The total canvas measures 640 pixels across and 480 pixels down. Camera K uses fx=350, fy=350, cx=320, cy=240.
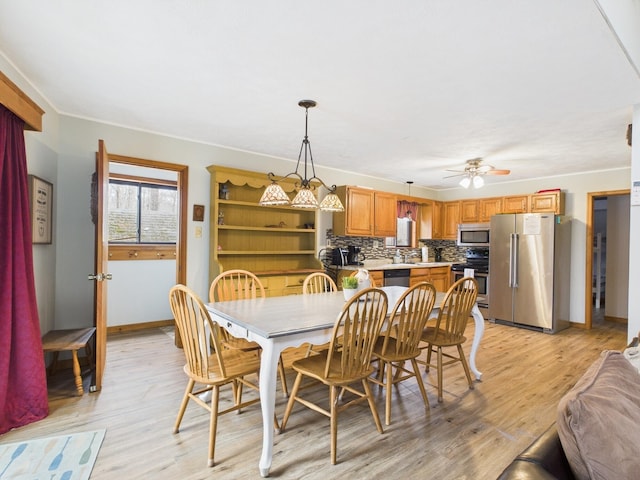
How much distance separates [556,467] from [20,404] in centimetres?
292

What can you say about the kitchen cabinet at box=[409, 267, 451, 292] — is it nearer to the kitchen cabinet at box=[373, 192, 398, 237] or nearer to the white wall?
the kitchen cabinet at box=[373, 192, 398, 237]

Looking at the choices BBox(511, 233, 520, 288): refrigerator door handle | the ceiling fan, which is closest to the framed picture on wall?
the ceiling fan

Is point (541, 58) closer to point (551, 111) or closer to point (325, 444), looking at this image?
point (551, 111)

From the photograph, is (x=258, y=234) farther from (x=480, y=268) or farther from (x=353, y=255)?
(x=480, y=268)

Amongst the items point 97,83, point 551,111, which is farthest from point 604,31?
point 97,83

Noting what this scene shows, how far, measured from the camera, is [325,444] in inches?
83.3

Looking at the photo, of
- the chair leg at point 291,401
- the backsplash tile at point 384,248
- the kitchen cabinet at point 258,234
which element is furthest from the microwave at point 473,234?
the chair leg at point 291,401

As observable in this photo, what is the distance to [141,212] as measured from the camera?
488 centimetres

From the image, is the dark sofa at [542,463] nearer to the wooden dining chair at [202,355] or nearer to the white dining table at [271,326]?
the white dining table at [271,326]

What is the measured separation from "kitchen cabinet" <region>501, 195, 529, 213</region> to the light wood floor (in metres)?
2.88

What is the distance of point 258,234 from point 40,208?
2.24m

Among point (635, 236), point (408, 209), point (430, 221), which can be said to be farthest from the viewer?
point (430, 221)

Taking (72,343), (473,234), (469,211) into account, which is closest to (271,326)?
(72,343)

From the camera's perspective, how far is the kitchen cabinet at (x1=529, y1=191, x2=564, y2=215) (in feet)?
17.1
